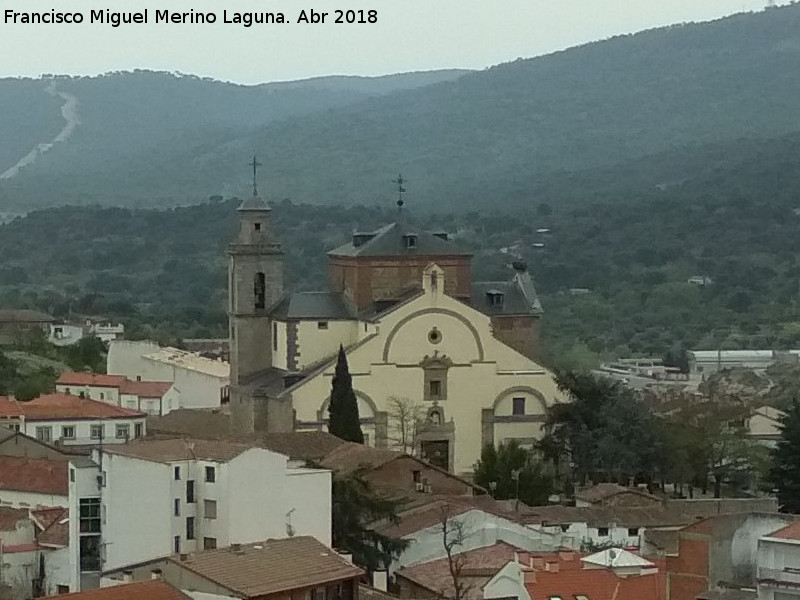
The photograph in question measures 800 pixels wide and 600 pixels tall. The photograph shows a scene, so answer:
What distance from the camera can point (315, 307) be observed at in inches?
2133

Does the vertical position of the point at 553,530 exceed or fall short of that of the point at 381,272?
it falls short

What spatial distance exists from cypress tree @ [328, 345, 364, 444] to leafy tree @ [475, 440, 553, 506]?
2.89 meters

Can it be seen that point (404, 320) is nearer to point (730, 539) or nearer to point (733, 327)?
point (730, 539)

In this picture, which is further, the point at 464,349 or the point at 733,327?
the point at 733,327

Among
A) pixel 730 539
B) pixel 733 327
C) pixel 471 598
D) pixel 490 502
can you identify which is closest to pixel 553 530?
pixel 490 502

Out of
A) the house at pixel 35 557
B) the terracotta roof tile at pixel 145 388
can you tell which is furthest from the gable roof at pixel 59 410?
the house at pixel 35 557

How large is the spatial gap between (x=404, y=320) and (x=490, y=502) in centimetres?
1306

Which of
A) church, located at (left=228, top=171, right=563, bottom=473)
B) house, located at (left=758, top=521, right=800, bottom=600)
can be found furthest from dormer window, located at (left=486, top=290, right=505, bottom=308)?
house, located at (left=758, top=521, right=800, bottom=600)

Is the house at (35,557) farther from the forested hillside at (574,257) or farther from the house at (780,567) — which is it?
the forested hillside at (574,257)

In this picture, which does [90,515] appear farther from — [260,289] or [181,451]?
[260,289]

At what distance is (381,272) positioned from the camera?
54.6 m

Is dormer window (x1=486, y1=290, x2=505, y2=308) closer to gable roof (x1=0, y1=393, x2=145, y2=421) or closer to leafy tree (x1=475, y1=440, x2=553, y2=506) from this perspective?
leafy tree (x1=475, y1=440, x2=553, y2=506)

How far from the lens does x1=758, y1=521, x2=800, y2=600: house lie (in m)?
25.2

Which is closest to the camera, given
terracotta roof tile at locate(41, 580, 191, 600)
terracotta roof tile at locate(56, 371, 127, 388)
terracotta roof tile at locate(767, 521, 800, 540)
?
terracotta roof tile at locate(767, 521, 800, 540)
